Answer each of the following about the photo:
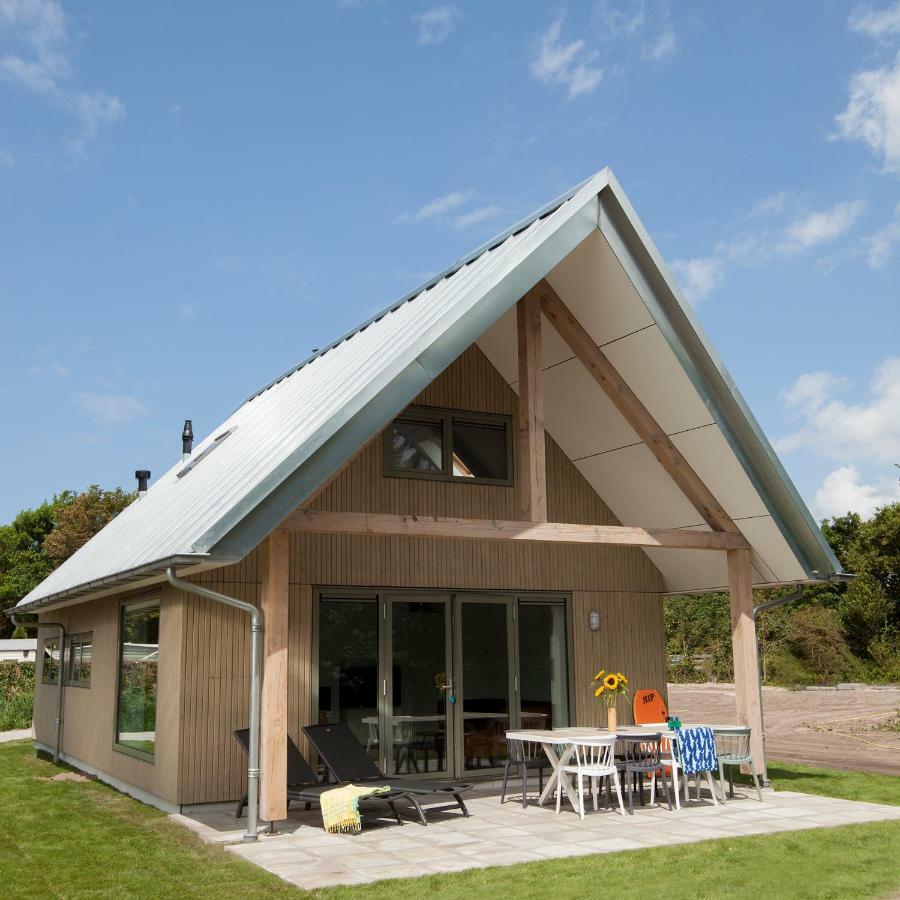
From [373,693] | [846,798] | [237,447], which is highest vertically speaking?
[237,447]

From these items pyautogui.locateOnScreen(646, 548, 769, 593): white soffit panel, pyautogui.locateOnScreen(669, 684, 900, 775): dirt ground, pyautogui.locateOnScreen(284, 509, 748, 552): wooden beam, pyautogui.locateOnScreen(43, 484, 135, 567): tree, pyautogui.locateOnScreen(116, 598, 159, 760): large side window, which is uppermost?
pyautogui.locateOnScreen(43, 484, 135, 567): tree

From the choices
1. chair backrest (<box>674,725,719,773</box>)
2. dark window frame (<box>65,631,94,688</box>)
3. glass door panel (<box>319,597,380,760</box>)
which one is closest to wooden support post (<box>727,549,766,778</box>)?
chair backrest (<box>674,725,719,773</box>)

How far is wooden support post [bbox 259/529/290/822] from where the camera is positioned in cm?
774

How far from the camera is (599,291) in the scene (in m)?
9.45

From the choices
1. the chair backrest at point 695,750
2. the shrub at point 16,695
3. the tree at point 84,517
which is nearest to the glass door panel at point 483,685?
the chair backrest at point 695,750

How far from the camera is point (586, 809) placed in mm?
9320

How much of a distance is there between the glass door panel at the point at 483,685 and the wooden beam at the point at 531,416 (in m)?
2.18

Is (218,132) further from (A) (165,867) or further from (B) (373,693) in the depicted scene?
(A) (165,867)

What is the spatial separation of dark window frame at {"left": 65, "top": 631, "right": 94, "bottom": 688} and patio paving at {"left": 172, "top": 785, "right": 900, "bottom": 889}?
428cm

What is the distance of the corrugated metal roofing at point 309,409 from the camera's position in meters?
7.57

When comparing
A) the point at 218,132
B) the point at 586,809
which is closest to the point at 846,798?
the point at 586,809

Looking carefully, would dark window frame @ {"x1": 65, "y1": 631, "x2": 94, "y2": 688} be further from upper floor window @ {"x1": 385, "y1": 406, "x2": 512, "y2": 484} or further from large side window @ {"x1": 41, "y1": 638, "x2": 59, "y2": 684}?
upper floor window @ {"x1": 385, "y1": 406, "x2": 512, "y2": 484}

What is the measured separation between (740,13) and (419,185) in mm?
6308

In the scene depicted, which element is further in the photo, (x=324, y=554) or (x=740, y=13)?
(x=740, y=13)
